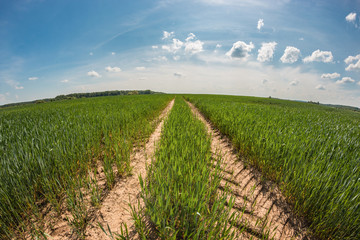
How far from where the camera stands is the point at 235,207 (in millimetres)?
2127

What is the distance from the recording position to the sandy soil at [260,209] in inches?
68.7

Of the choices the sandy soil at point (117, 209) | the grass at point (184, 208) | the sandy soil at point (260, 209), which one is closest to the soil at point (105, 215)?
the sandy soil at point (117, 209)

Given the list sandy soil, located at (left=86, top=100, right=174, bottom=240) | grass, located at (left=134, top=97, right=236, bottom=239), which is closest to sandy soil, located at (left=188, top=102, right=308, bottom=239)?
grass, located at (left=134, top=97, right=236, bottom=239)

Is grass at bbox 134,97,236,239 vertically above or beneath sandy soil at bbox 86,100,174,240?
above

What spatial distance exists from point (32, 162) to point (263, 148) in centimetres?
419

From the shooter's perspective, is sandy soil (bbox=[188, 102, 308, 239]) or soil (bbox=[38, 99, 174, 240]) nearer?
soil (bbox=[38, 99, 174, 240])

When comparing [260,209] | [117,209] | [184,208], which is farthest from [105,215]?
[260,209]

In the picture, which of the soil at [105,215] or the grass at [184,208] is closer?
the grass at [184,208]

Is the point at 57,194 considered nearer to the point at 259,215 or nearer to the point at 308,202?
the point at 259,215

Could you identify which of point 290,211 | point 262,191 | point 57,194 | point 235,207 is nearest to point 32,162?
point 57,194

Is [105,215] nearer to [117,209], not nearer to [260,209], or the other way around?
[117,209]

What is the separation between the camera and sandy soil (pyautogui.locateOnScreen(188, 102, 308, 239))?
1.75 metres

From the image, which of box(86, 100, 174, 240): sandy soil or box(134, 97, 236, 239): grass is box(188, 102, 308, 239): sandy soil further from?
box(86, 100, 174, 240): sandy soil

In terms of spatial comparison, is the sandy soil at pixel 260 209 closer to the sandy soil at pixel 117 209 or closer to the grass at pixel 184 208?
the grass at pixel 184 208
